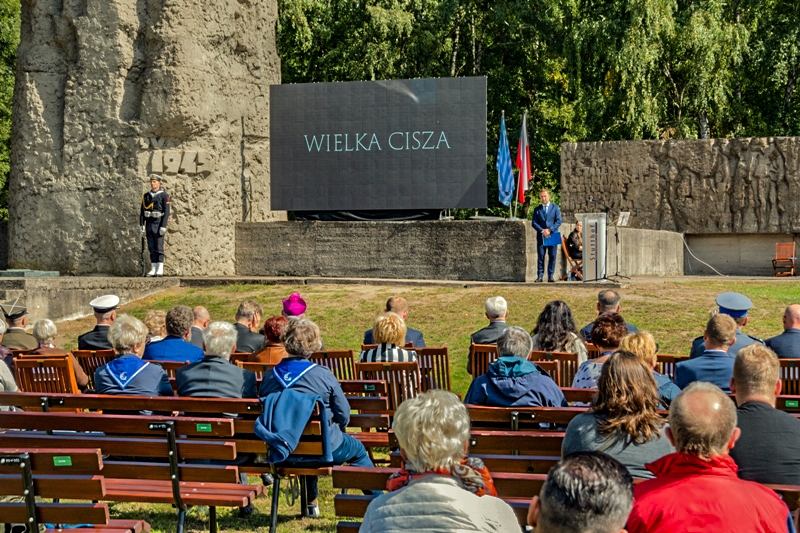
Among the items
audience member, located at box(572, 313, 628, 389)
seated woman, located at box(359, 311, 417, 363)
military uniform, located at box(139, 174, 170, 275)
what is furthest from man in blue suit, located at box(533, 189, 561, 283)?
audience member, located at box(572, 313, 628, 389)

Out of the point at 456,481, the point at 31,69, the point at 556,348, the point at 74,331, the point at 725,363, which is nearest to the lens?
the point at 456,481

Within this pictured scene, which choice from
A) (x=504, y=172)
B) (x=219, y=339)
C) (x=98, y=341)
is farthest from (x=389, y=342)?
(x=504, y=172)

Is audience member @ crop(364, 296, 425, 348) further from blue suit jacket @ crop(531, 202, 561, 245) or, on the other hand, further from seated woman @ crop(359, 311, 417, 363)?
blue suit jacket @ crop(531, 202, 561, 245)

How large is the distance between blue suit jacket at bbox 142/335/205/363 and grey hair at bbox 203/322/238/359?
1.37m

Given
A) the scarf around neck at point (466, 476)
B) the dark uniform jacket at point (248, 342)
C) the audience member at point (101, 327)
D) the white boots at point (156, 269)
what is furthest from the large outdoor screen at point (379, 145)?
the scarf around neck at point (466, 476)

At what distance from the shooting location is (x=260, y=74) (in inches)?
731

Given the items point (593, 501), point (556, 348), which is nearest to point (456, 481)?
point (593, 501)

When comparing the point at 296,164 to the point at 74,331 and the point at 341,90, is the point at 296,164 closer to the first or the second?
the point at 341,90

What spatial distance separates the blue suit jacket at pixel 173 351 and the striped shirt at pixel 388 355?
121cm

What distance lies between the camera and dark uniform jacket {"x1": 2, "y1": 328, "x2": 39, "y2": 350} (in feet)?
26.9

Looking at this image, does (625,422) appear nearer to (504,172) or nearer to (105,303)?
(105,303)

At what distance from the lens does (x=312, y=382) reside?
5105 millimetres

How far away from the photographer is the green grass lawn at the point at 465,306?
11.2 metres

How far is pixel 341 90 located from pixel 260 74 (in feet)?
5.94
